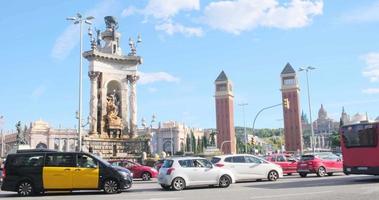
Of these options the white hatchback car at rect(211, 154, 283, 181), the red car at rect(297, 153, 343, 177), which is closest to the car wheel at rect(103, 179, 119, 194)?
the white hatchback car at rect(211, 154, 283, 181)

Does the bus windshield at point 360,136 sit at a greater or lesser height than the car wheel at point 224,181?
greater

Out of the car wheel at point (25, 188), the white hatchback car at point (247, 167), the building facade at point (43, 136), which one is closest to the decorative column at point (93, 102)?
the white hatchback car at point (247, 167)

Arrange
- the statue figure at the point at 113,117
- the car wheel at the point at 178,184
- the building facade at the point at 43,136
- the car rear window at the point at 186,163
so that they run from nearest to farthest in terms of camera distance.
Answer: the car wheel at the point at 178,184
the car rear window at the point at 186,163
the statue figure at the point at 113,117
the building facade at the point at 43,136

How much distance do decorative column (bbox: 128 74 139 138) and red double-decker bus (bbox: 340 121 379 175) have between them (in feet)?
89.1

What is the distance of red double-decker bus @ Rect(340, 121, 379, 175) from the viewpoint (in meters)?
18.7

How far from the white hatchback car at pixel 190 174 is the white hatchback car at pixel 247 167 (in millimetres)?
2551

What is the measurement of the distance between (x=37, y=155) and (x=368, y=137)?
13462 millimetres

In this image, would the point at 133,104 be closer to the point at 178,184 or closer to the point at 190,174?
the point at 190,174

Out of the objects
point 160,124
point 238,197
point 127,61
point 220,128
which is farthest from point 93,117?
point 160,124

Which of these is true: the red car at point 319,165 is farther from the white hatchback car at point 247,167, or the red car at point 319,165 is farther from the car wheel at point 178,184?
the car wheel at point 178,184

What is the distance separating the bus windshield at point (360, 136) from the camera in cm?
1874

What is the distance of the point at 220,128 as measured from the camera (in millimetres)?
114562

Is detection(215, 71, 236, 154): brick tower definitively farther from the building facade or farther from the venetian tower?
the venetian tower

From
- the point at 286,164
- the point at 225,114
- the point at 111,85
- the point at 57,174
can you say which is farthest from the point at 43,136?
the point at 57,174
